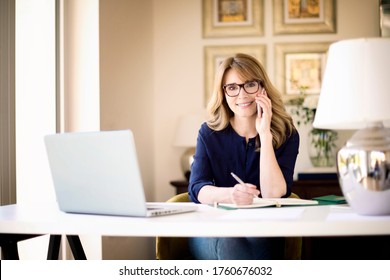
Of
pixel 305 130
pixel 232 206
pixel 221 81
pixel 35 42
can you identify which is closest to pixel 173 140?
pixel 305 130

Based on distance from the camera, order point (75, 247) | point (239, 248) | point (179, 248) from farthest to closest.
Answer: point (179, 248)
point (75, 247)
point (239, 248)

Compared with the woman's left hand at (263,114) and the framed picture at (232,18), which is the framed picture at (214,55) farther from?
the woman's left hand at (263,114)

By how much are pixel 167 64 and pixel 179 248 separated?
232 cm

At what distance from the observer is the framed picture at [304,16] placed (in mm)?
4023

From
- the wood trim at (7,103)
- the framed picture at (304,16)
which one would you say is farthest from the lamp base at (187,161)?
the wood trim at (7,103)

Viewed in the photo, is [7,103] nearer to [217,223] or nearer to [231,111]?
[231,111]

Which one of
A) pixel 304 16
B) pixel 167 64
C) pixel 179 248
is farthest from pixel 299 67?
pixel 179 248

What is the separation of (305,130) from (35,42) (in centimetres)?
187

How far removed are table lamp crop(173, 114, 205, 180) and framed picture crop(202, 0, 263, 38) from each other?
0.67m

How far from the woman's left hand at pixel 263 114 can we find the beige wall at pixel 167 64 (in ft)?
5.30

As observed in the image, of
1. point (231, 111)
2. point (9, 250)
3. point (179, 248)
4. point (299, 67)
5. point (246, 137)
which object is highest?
point (299, 67)

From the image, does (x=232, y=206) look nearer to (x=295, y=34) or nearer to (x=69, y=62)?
(x=69, y=62)

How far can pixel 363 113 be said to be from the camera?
1.41 m

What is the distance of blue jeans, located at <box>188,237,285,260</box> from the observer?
182 cm
